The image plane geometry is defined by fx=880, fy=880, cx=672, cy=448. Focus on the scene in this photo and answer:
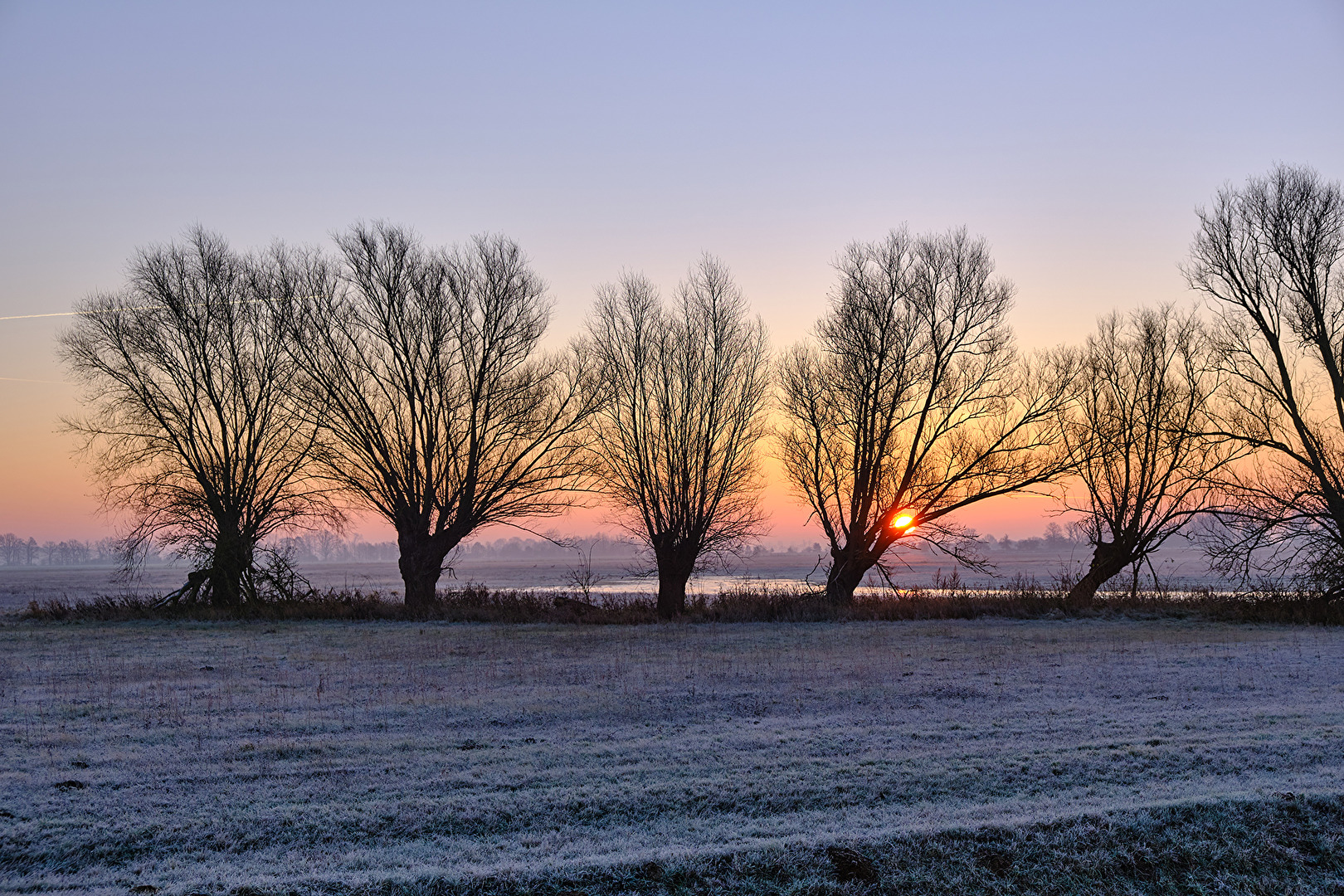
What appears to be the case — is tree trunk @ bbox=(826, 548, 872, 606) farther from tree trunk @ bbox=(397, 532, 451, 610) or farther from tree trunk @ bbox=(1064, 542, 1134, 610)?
tree trunk @ bbox=(397, 532, 451, 610)

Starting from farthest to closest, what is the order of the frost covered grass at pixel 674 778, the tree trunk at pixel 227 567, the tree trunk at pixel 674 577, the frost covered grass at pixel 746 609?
the tree trunk at pixel 227 567
the tree trunk at pixel 674 577
the frost covered grass at pixel 746 609
the frost covered grass at pixel 674 778

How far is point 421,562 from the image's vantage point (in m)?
29.8

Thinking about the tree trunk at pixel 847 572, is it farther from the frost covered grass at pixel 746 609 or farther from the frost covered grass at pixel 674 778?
the frost covered grass at pixel 674 778

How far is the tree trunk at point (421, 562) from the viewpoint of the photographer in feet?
96.9

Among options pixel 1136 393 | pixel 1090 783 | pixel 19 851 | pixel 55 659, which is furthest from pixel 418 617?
pixel 1136 393

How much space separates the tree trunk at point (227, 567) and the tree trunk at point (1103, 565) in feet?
91.1

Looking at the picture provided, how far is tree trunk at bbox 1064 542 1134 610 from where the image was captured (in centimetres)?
2970

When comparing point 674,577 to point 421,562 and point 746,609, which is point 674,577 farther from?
point 421,562

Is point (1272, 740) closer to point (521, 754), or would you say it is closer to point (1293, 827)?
point (1293, 827)

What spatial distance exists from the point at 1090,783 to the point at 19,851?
9.02m

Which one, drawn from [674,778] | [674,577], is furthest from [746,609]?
[674,778]

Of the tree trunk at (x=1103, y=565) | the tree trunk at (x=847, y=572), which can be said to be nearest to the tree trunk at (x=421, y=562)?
the tree trunk at (x=847, y=572)

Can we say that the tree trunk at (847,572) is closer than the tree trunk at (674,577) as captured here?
No

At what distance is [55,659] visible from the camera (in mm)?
17281
